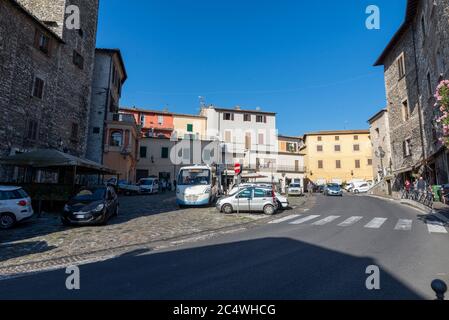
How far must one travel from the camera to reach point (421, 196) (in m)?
19.0

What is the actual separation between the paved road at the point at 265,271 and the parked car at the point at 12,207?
658 cm

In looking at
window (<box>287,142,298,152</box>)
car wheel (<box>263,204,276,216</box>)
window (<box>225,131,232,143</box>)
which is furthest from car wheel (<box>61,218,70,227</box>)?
window (<box>287,142,298,152</box>)

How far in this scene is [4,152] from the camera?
58.6 feet

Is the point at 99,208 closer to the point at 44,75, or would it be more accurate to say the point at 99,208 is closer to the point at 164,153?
the point at 44,75

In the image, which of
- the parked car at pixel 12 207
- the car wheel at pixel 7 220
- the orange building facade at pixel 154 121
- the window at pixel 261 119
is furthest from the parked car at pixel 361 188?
the car wheel at pixel 7 220

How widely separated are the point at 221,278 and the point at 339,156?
56.7 meters

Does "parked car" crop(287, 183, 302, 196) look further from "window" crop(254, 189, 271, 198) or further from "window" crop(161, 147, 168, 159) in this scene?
"window" crop(161, 147, 168, 159)

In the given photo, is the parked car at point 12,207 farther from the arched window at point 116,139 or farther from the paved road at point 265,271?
A: the arched window at point 116,139

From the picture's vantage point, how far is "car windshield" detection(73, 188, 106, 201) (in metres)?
11.7

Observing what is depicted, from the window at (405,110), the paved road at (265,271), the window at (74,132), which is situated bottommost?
the paved road at (265,271)

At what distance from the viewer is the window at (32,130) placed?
65.9 feet

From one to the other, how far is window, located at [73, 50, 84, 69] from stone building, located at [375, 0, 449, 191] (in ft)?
91.7

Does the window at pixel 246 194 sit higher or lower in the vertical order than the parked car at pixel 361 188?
lower
